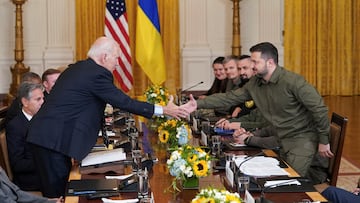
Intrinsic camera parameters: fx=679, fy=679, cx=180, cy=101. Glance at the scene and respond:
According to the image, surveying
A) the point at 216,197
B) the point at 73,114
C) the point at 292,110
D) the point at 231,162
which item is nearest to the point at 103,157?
the point at 73,114

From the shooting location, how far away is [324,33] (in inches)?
516

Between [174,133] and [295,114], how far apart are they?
39.6 inches

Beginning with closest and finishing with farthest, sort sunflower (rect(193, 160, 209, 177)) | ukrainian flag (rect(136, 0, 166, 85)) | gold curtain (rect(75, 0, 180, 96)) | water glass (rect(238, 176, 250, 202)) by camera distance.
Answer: water glass (rect(238, 176, 250, 202)), sunflower (rect(193, 160, 209, 177)), ukrainian flag (rect(136, 0, 166, 85)), gold curtain (rect(75, 0, 180, 96))

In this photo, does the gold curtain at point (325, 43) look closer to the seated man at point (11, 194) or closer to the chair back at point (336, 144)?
the chair back at point (336, 144)

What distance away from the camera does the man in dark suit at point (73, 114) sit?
14.2 ft

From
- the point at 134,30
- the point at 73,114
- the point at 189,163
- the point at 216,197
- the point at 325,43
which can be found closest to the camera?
the point at 216,197

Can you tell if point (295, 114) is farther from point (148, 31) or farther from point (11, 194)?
point (148, 31)

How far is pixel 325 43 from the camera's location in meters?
13.1

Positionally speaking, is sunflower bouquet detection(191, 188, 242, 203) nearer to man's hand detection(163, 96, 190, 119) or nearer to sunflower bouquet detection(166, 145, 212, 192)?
sunflower bouquet detection(166, 145, 212, 192)

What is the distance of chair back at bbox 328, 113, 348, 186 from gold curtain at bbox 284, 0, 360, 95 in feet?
26.3

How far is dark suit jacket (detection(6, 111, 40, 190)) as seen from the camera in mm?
4844

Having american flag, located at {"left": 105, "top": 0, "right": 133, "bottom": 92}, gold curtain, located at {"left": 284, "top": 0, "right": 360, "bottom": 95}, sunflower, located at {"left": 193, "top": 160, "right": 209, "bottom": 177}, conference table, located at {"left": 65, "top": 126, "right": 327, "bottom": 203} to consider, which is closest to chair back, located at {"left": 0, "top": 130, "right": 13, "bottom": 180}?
conference table, located at {"left": 65, "top": 126, "right": 327, "bottom": 203}

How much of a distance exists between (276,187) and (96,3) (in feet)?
30.0

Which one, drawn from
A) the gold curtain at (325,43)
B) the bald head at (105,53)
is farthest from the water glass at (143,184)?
the gold curtain at (325,43)
